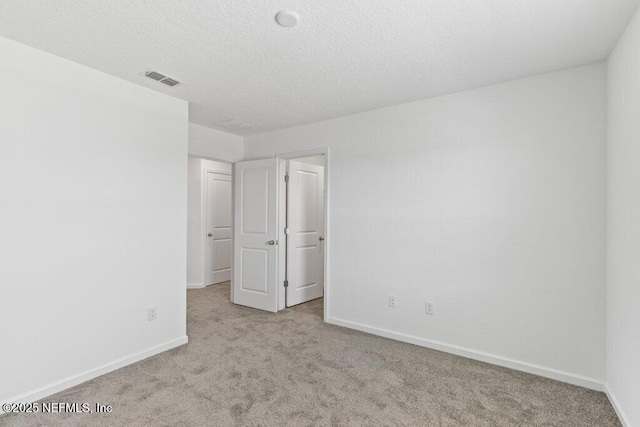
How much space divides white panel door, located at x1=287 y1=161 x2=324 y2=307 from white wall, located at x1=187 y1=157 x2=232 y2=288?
2.04 metres

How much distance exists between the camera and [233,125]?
4086 mm

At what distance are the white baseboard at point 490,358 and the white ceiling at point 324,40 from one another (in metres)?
2.34

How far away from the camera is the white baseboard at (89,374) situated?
2.18 m

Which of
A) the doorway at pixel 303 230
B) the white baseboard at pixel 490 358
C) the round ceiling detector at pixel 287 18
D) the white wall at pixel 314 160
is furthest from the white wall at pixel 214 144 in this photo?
the white baseboard at pixel 490 358

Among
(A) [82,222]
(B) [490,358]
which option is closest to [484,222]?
(B) [490,358]

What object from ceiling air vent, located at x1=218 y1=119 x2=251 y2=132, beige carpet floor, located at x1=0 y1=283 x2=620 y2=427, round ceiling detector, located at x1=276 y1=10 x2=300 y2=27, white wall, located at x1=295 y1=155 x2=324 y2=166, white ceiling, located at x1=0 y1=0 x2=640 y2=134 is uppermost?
white ceiling, located at x1=0 y1=0 x2=640 y2=134

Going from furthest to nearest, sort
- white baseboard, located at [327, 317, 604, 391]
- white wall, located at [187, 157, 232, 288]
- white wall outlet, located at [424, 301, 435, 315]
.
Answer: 1. white wall, located at [187, 157, 232, 288]
2. white wall outlet, located at [424, 301, 435, 315]
3. white baseboard, located at [327, 317, 604, 391]

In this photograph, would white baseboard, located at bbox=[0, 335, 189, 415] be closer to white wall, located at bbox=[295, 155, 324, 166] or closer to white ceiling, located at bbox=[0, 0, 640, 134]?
white ceiling, located at bbox=[0, 0, 640, 134]

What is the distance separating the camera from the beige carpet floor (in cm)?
204

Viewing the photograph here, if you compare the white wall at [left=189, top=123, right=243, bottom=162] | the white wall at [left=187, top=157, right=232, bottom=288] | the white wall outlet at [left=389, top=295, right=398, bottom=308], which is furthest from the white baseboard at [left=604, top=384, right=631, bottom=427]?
the white wall at [left=187, top=157, right=232, bottom=288]

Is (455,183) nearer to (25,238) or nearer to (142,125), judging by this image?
(142,125)

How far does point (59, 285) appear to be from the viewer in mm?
2352

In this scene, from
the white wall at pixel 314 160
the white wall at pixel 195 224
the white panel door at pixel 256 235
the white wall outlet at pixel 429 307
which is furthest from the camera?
the white wall at pixel 195 224

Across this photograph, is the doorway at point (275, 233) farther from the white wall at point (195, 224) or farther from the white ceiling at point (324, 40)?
the white ceiling at point (324, 40)
